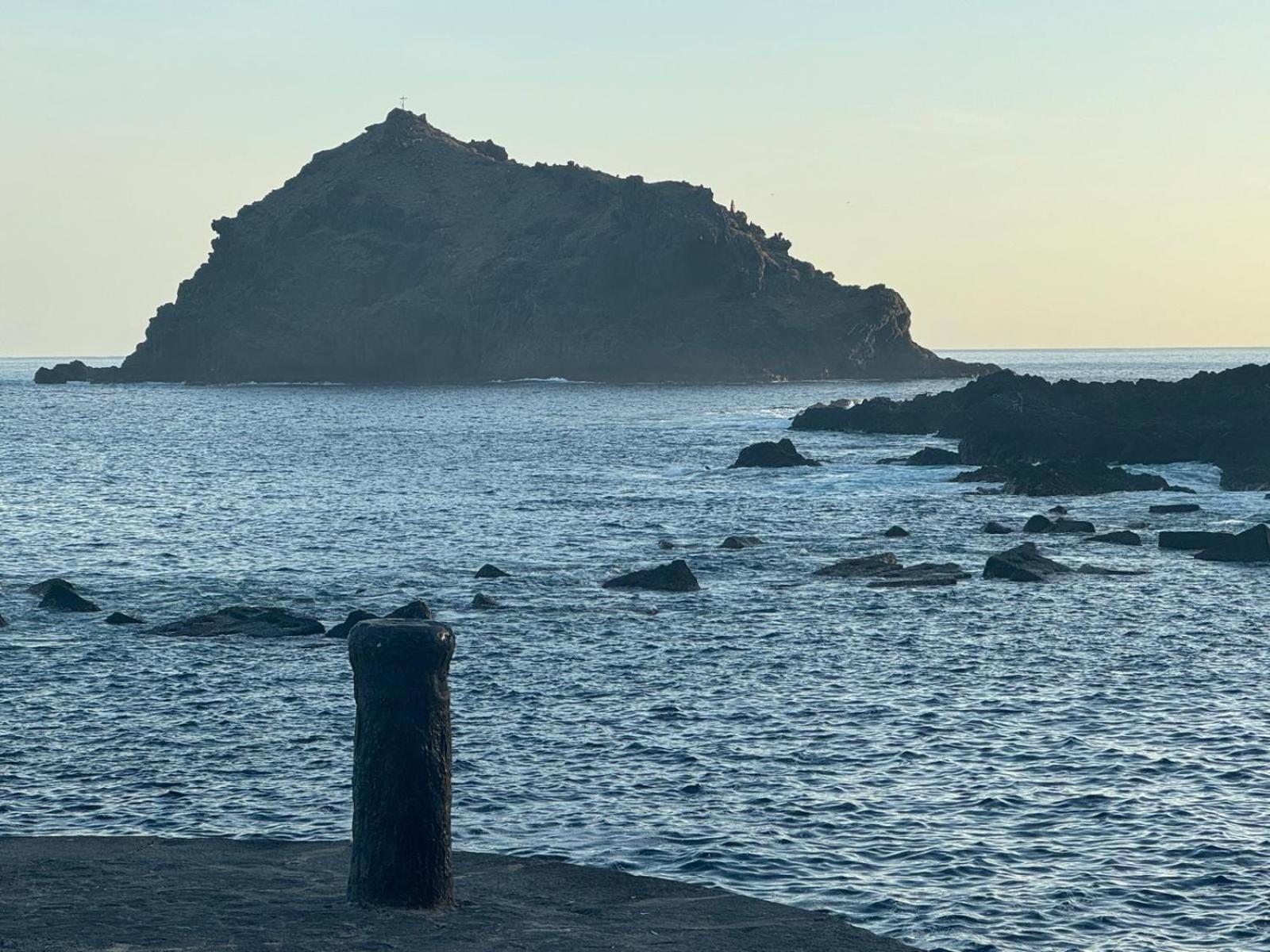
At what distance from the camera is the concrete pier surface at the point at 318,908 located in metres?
13.2

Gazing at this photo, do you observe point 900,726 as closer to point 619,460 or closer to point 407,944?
point 407,944

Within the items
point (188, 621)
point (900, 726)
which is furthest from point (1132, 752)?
point (188, 621)

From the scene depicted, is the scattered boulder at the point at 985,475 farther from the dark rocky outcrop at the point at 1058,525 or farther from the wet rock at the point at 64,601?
the wet rock at the point at 64,601

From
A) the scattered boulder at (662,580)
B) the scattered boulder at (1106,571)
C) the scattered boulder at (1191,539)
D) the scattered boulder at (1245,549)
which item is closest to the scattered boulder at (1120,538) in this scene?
the scattered boulder at (1191,539)

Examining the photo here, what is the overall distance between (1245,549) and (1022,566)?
23.4ft

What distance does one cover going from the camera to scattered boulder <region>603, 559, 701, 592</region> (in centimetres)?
4044

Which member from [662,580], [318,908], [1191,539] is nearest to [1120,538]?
[1191,539]

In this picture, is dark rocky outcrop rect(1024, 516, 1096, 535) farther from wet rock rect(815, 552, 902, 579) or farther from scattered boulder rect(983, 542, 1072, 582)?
wet rock rect(815, 552, 902, 579)

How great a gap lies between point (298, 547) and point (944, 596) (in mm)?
22482

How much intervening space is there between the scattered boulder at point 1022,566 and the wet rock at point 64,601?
903 inches

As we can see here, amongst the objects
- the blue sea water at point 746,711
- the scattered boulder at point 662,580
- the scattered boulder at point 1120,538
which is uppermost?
the scattered boulder at point 1120,538

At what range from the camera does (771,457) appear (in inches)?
3280

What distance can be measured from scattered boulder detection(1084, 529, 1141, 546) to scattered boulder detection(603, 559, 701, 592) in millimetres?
14969

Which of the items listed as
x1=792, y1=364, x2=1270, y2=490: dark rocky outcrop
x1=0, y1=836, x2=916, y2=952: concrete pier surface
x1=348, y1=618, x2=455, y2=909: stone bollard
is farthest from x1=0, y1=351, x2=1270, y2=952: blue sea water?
x1=792, y1=364, x2=1270, y2=490: dark rocky outcrop
